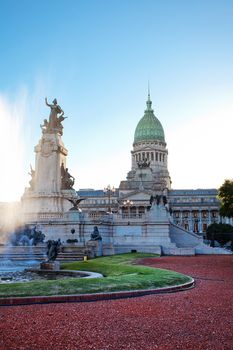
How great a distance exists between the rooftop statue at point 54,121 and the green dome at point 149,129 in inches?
4064

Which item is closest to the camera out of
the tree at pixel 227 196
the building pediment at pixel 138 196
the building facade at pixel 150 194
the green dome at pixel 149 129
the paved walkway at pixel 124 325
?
the paved walkway at pixel 124 325

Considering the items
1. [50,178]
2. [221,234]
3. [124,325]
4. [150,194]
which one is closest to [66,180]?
[50,178]

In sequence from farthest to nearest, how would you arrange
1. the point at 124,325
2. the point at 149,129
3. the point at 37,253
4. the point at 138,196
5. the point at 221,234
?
the point at 149,129, the point at 138,196, the point at 221,234, the point at 37,253, the point at 124,325

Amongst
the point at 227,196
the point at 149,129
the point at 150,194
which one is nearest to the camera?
the point at 227,196

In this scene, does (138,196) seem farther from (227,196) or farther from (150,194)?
(227,196)

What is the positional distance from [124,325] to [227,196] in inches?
1733

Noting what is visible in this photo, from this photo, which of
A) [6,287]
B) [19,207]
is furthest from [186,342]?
[19,207]

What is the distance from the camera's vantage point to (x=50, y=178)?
55.2 m

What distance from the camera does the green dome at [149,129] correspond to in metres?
160

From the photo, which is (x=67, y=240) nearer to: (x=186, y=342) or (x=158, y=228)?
(x=158, y=228)

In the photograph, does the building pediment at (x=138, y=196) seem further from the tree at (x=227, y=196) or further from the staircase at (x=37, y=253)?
the staircase at (x=37, y=253)

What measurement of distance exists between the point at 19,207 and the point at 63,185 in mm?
7024

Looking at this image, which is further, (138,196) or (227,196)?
(138,196)

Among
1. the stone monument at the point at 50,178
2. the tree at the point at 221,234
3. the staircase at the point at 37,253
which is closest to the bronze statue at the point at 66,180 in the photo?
the stone monument at the point at 50,178
